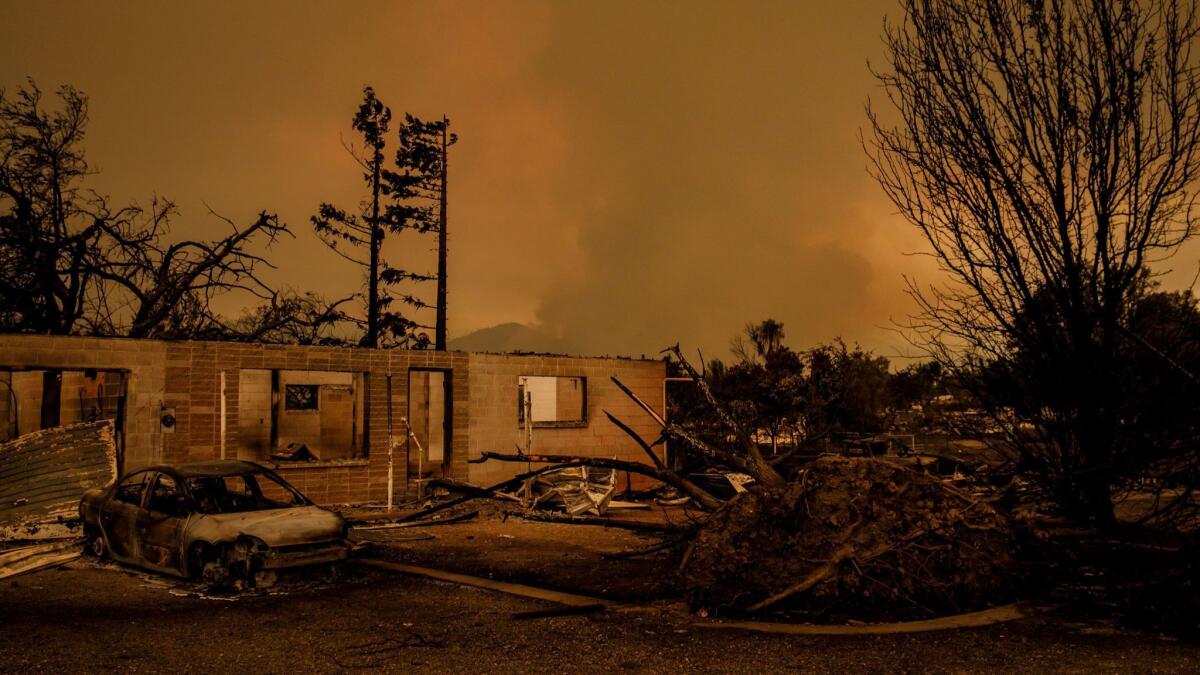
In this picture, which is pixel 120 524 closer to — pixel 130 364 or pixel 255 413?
pixel 130 364

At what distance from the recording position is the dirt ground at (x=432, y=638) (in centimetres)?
624

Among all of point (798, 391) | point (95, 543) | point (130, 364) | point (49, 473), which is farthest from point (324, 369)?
point (798, 391)

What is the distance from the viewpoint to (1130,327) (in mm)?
9516

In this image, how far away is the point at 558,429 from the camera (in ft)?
60.6

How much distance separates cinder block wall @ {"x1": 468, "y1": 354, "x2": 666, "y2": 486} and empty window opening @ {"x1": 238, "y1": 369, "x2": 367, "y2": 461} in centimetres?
433

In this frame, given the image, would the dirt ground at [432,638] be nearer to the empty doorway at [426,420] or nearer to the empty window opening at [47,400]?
the empty window opening at [47,400]

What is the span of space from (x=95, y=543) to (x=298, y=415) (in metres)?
13.4

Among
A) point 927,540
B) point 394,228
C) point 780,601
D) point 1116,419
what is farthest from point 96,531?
point 394,228

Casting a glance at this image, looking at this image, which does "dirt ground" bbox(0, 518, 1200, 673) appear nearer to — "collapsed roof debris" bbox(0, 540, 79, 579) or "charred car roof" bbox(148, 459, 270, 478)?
"collapsed roof debris" bbox(0, 540, 79, 579)

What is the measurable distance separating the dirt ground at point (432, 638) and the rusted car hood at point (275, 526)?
0.58 m

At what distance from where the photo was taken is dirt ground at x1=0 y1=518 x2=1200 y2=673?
20.5 ft

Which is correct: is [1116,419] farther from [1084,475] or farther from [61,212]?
[61,212]

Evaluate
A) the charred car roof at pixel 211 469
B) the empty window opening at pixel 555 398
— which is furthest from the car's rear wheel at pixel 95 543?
the empty window opening at pixel 555 398

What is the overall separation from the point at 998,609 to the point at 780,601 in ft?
7.05
